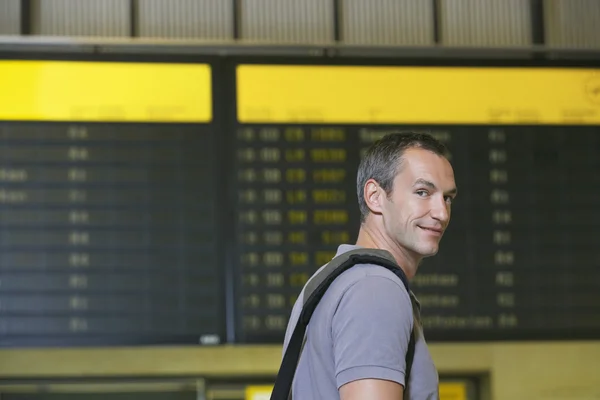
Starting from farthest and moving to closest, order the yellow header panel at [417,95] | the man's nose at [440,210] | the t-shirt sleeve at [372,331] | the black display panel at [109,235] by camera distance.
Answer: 1. the yellow header panel at [417,95]
2. the black display panel at [109,235]
3. the man's nose at [440,210]
4. the t-shirt sleeve at [372,331]

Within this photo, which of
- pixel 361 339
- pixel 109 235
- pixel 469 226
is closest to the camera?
pixel 361 339

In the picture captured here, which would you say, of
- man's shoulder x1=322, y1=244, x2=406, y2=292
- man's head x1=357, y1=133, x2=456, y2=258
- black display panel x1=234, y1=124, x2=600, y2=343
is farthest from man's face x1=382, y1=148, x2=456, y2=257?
black display panel x1=234, y1=124, x2=600, y2=343

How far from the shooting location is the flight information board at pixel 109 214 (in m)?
3.16

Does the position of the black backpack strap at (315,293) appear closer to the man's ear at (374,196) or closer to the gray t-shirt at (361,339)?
the gray t-shirt at (361,339)

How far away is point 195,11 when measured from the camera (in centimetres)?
337

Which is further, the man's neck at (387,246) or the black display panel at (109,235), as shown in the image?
the black display panel at (109,235)

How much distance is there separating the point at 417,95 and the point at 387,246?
180cm

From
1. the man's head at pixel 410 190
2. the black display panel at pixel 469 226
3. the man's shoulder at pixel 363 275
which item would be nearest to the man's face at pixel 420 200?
the man's head at pixel 410 190

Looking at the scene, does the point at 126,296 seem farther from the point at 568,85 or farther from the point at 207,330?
the point at 568,85

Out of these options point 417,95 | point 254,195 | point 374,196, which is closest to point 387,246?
point 374,196

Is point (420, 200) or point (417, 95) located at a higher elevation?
point (417, 95)

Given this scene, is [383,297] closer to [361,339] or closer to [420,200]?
[361,339]

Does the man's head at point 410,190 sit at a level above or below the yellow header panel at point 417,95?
below

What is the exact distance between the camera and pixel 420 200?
1.57 meters
